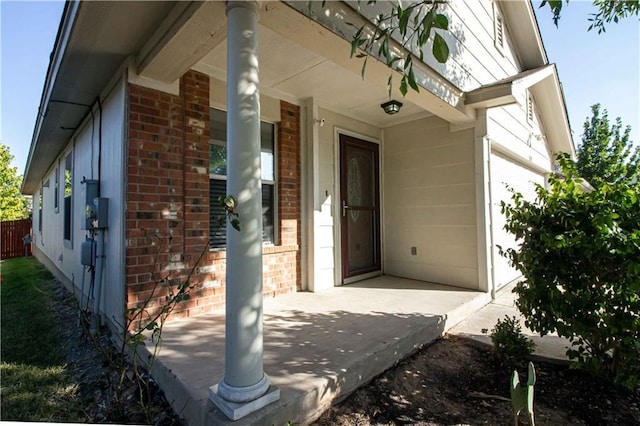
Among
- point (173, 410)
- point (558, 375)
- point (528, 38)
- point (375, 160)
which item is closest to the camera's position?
point (173, 410)

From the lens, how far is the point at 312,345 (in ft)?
8.56

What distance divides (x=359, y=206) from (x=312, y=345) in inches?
121

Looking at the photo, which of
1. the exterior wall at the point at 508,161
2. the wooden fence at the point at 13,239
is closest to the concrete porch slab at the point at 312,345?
the exterior wall at the point at 508,161

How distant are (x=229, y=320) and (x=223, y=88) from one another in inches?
115

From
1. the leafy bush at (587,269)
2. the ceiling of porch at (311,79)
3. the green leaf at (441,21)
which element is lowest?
the leafy bush at (587,269)

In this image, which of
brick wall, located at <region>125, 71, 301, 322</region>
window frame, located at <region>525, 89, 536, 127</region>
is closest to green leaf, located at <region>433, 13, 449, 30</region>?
brick wall, located at <region>125, 71, 301, 322</region>

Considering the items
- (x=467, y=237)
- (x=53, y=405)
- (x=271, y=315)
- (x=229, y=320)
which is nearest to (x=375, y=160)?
(x=467, y=237)

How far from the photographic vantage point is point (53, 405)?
84.7 inches

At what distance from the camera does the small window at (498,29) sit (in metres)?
5.83

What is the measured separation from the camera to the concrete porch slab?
6.18 ft

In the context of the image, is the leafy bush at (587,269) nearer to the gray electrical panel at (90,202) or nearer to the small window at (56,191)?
the gray electrical panel at (90,202)

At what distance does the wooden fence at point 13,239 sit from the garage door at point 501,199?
57.0 ft

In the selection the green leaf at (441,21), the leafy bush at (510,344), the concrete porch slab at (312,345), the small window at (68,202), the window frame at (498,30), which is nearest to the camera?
the green leaf at (441,21)

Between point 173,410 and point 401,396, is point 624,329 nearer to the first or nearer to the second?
point 401,396
